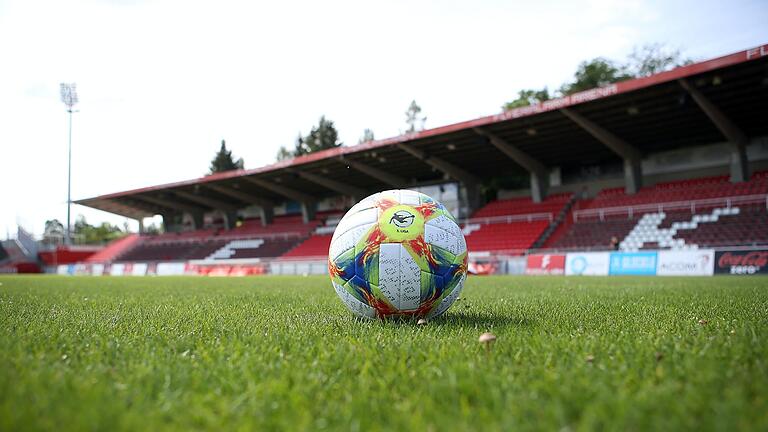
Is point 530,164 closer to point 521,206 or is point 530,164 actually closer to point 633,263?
point 521,206

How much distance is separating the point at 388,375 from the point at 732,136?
2713cm

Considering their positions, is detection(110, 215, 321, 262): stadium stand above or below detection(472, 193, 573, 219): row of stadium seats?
below

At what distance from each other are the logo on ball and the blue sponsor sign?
56.8 ft

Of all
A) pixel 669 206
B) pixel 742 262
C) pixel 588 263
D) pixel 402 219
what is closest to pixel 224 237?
pixel 588 263

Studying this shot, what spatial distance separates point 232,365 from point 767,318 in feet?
14.8

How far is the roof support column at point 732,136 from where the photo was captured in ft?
68.4

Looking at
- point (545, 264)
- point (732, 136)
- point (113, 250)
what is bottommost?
point (545, 264)

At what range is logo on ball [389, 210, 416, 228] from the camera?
14.7ft

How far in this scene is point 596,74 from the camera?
48.7 meters

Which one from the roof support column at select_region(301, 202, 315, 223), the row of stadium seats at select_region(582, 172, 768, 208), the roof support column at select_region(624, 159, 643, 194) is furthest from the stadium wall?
the roof support column at select_region(301, 202, 315, 223)

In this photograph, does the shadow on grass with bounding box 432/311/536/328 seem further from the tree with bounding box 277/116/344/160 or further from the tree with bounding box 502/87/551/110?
the tree with bounding box 277/116/344/160

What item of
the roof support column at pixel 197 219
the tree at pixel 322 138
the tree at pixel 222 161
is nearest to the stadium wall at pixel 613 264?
the roof support column at pixel 197 219

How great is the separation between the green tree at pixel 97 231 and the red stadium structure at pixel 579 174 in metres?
55.4

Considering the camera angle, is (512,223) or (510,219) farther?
(510,219)
